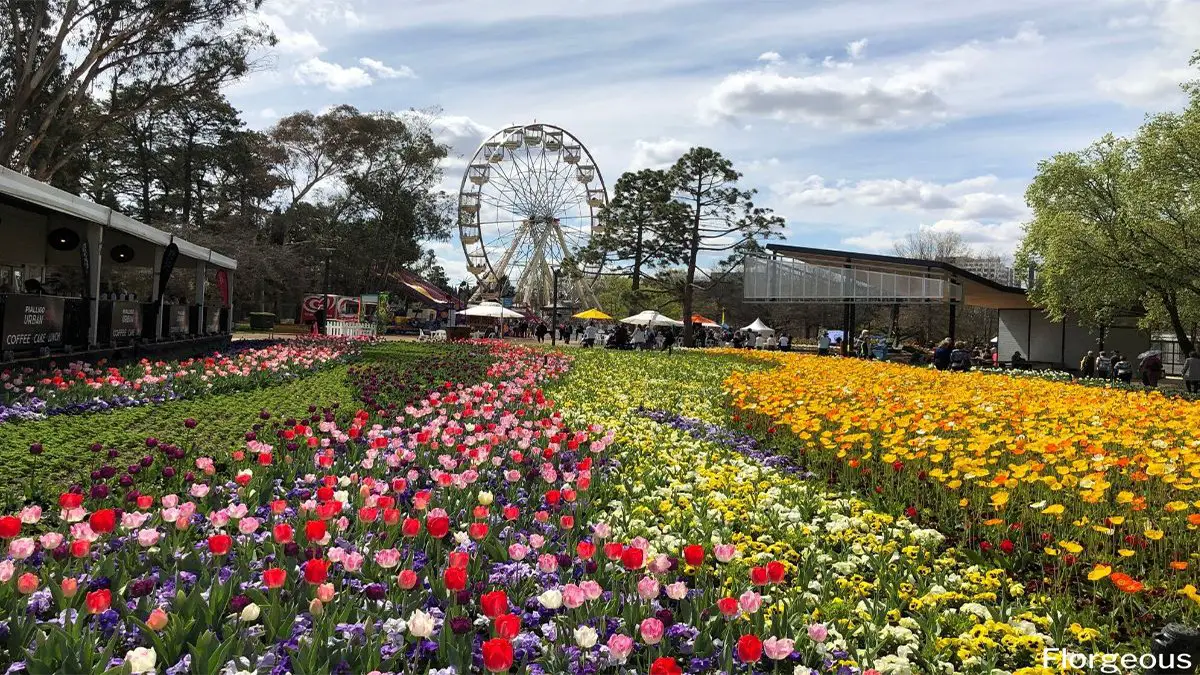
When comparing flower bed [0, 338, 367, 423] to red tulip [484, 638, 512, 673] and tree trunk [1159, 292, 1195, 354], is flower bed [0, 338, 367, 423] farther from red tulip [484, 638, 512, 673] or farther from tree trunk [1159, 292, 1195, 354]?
tree trunk [1159, 292, 1195, 354]

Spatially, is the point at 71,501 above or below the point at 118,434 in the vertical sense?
above

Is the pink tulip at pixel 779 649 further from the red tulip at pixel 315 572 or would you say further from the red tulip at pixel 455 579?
the red tulip at pixel 315 572

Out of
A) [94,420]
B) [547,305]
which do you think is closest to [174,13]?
[94,420]

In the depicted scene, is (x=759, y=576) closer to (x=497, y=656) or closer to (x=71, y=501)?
(x=497, y=656)

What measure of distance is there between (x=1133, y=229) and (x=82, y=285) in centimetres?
2430

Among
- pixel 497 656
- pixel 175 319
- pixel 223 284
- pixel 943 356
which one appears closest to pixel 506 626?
pixel 497 656

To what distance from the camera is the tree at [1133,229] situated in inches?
828

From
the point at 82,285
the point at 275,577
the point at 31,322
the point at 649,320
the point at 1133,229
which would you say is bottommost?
the point at 275,577

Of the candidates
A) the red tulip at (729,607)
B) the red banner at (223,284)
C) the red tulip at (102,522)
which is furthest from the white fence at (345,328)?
the red tulip at (729,607)

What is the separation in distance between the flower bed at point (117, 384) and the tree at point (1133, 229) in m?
20.6

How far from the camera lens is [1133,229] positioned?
21.4 m

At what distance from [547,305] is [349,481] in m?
50.2

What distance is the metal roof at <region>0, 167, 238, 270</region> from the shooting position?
9.72m

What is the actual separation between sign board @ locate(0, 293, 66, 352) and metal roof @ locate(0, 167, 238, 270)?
1265mm
